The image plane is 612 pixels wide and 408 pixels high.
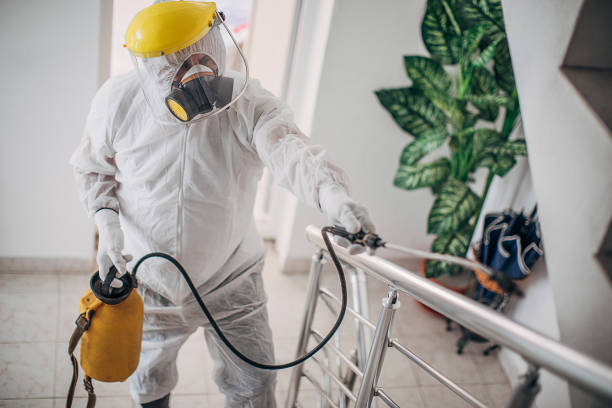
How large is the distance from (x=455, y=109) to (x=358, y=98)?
1.56ft

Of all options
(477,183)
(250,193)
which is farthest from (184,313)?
(477,183)

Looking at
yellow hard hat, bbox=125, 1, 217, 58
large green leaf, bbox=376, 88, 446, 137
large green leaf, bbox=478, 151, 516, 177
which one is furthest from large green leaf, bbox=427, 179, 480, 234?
yellow hard hat, bbox=125, 1, 217, 58

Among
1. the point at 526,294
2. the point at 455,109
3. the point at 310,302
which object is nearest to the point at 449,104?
the point at 455,109

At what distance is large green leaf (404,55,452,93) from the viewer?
204 cm

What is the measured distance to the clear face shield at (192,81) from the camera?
41.8 inches

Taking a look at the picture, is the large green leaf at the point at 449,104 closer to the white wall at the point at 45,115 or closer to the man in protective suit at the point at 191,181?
the man in protective suit at the point at 191,181

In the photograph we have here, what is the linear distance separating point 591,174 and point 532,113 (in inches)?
8.8

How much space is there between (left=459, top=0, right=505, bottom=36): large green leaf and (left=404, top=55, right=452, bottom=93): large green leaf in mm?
239

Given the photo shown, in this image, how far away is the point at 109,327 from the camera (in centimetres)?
115

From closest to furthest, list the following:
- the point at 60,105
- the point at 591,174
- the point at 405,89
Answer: the point at 591,174
the point at 60,105
the point at 405,89

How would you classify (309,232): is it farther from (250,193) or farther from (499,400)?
(499,400)

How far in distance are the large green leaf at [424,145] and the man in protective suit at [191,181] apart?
1017mm

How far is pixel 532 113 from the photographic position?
94 cm

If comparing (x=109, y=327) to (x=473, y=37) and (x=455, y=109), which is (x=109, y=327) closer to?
(x=455, y=109)
